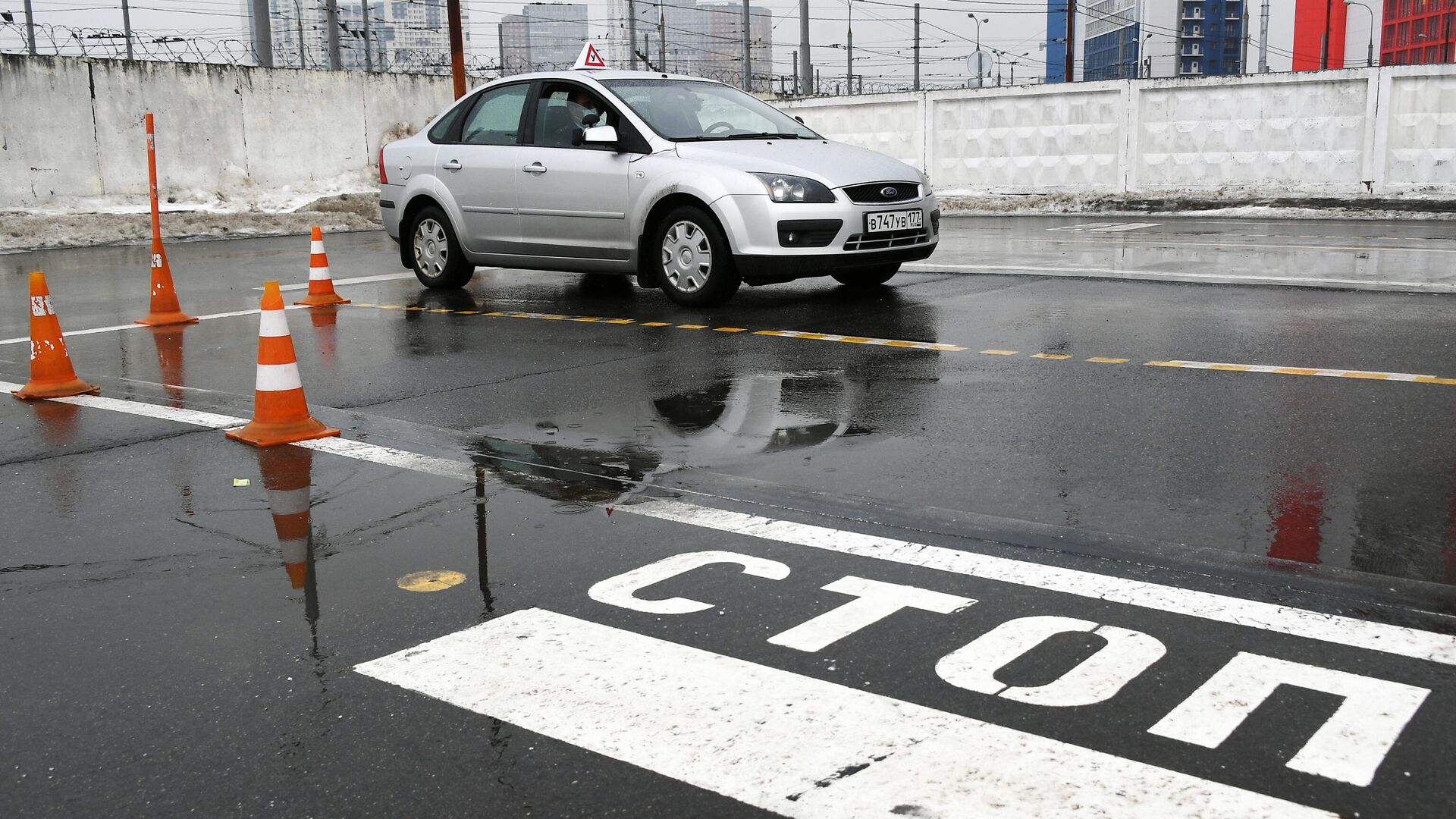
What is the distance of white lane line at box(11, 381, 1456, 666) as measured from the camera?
3.36 metres

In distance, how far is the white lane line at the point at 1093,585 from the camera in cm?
336

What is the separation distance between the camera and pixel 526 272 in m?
14.2

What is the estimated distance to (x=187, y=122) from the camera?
25.9m

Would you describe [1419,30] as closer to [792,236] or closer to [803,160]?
[803,160]

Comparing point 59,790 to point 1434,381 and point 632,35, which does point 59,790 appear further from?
point 632,35

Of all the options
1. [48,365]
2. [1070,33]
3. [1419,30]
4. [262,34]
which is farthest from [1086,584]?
[1419,30]

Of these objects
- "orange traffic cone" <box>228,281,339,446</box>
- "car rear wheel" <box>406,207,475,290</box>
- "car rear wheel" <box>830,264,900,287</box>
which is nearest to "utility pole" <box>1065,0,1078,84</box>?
"car rear wheel" <box>830,264,900,287</box>

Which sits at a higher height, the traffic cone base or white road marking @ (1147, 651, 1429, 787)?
the traffic cone base

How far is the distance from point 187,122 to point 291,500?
76.1 ft

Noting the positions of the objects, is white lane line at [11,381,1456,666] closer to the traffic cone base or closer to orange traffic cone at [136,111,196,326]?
the traffic cone base

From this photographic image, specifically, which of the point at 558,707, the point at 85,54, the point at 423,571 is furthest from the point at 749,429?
the point at 85,54

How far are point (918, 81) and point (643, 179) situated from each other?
5366 centimetres

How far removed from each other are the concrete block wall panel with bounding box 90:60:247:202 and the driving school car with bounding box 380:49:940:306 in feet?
48.7

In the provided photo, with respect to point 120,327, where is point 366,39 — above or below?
above
